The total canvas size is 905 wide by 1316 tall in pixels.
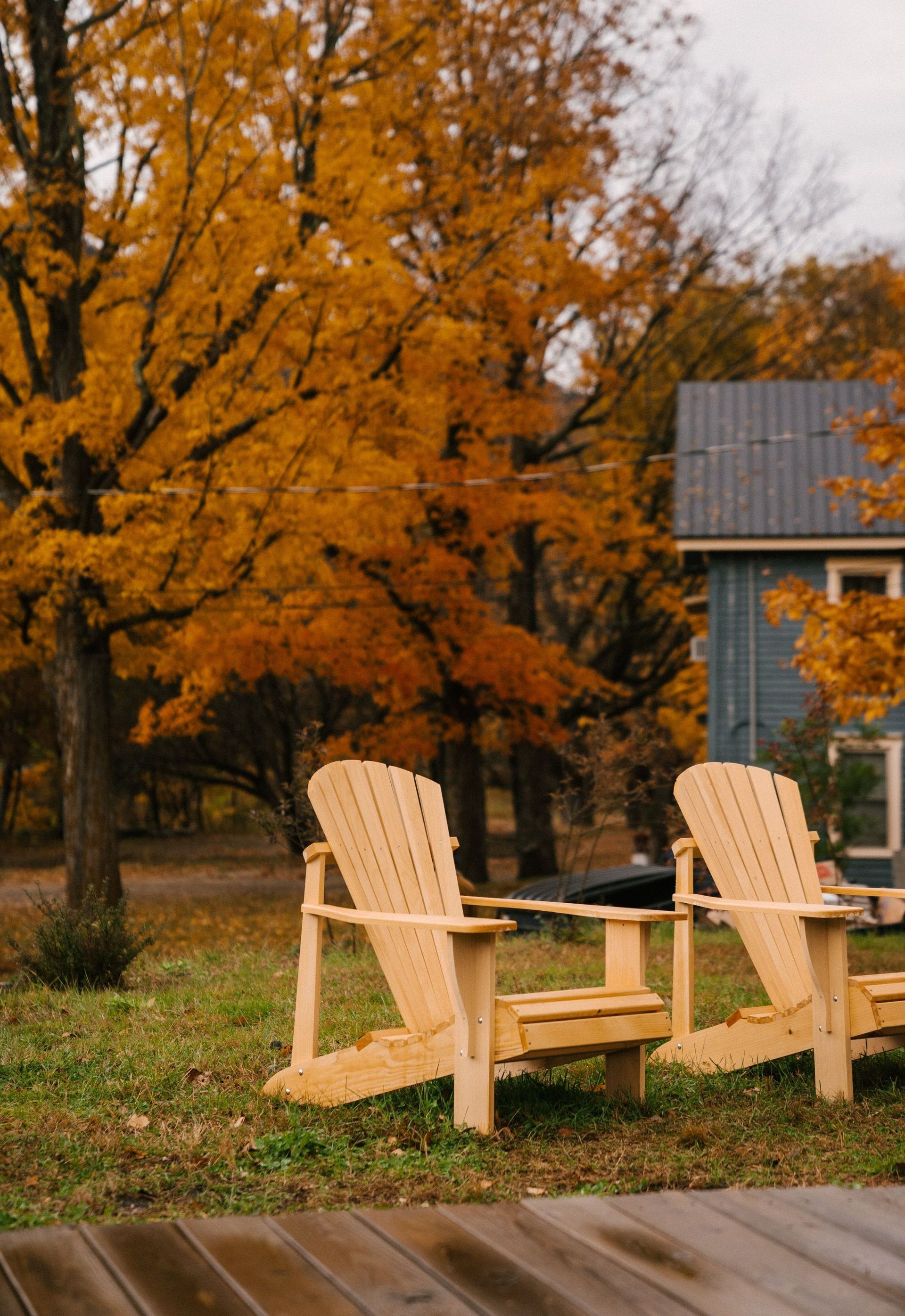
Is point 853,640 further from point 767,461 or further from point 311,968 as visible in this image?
point 767,461

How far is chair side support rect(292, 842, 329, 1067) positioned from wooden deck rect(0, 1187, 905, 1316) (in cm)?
106

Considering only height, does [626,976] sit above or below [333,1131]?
above

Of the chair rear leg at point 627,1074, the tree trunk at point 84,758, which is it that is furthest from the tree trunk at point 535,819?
the chair rear leg at point 627,1074

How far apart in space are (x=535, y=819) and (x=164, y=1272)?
17.9m

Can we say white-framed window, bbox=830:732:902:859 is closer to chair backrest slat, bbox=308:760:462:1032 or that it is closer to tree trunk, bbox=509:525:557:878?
tree trunk, bbox=509:525:557:878

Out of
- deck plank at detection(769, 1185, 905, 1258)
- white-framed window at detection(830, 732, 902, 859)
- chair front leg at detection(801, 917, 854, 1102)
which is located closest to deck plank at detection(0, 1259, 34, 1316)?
deck plank at detection(769, 1185, 905, 1258)

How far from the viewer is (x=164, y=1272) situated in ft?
8.07

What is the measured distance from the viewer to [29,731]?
1024 inches

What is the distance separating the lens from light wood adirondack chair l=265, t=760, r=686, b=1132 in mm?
3402

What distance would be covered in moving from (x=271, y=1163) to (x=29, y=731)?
2429 cm

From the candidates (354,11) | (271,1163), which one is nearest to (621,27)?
(354,11)

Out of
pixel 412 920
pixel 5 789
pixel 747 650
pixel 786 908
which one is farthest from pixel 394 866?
pixel 5 789

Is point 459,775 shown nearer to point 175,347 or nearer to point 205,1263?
point 175,347

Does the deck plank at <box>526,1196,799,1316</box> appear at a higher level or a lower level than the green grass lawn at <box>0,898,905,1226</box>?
higher
